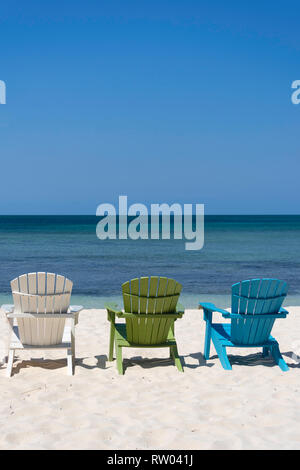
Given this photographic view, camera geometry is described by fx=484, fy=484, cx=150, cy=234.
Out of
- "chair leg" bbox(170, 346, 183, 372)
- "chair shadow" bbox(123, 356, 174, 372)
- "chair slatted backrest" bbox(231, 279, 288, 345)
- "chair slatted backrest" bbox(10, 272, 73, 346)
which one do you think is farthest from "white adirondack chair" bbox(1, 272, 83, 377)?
"chair slatted backrest" bbox(231, 279, 288, 345)

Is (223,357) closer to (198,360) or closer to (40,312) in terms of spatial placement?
(198,360)

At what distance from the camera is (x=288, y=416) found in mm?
3709

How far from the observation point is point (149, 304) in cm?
489

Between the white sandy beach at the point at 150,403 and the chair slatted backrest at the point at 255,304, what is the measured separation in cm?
39

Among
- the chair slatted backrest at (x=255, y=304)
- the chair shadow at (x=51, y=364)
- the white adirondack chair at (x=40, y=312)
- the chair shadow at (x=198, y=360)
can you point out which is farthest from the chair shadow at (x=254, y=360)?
the white adirondack chair at (x=40, y=312)

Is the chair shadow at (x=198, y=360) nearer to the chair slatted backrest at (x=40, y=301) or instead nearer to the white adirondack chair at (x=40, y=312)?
the white adirondack chair at (x=40, y=312)

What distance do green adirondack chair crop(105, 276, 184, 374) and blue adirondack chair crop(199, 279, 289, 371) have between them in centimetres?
50

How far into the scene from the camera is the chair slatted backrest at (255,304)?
4.91 meters

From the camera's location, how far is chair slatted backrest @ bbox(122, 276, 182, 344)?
485cm

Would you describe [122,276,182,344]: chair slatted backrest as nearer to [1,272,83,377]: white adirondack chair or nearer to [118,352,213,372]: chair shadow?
[118,352,213,372]: chair shadow

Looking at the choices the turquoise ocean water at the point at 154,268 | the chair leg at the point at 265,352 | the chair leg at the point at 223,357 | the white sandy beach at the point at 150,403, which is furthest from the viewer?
the turquoise ocean water at the point at 154,268

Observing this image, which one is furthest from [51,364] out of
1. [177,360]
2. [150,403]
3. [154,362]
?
[150,403]
